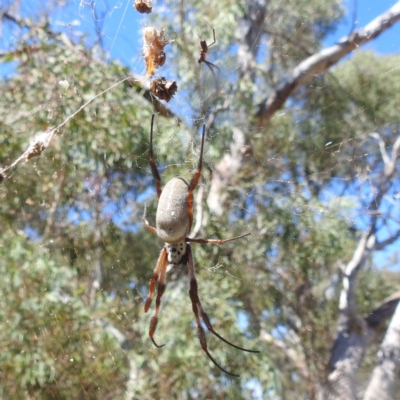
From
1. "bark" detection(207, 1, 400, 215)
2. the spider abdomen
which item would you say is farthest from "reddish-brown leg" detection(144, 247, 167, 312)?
"bark" detection(207, 1, 400, 215)

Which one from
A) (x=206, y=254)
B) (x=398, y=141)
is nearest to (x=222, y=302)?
(x=206, y=254)

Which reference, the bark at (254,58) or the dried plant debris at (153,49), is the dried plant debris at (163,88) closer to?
the dried plant debris at (153,49)

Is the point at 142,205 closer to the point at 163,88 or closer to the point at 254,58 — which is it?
the point at 163,88

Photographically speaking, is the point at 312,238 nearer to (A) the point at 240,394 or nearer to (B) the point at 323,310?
(A) the point at 240,394

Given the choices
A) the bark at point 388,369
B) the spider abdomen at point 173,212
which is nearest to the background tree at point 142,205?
the bark at point 388,369

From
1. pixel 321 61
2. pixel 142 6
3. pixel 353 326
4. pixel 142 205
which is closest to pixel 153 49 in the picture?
pixel 142 6
